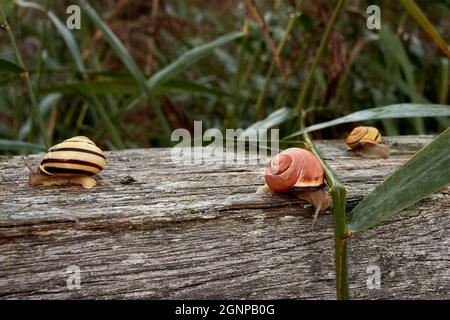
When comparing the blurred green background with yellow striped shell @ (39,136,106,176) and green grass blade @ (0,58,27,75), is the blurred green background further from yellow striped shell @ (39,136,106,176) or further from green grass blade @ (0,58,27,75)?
yellow striped shell @ (39,136,106,176)

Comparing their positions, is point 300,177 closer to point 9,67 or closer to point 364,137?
point 364,137

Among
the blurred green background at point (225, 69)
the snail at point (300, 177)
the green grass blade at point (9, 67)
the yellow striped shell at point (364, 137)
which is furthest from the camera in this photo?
the blurred green background at point (225, 69)

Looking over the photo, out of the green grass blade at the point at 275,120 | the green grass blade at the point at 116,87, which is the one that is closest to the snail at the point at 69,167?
the green grass blade at the point at 275,120

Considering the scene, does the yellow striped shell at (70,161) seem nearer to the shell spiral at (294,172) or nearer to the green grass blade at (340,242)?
the shell spiral at (294,172)

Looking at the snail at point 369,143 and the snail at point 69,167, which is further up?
the snail at point 369,143

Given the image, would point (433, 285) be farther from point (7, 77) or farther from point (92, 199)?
point (7, 77)

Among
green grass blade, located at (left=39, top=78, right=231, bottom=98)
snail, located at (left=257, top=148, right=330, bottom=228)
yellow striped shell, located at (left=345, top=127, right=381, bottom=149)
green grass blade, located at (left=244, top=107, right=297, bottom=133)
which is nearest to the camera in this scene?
snail, located at (left=257, top=148, right=330, bottom=228)

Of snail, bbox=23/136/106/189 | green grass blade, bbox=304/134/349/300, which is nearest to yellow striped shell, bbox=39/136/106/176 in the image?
snail, bbox=23/136/106/189

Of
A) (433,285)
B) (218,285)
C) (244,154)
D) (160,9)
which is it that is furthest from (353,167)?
(160,9)
